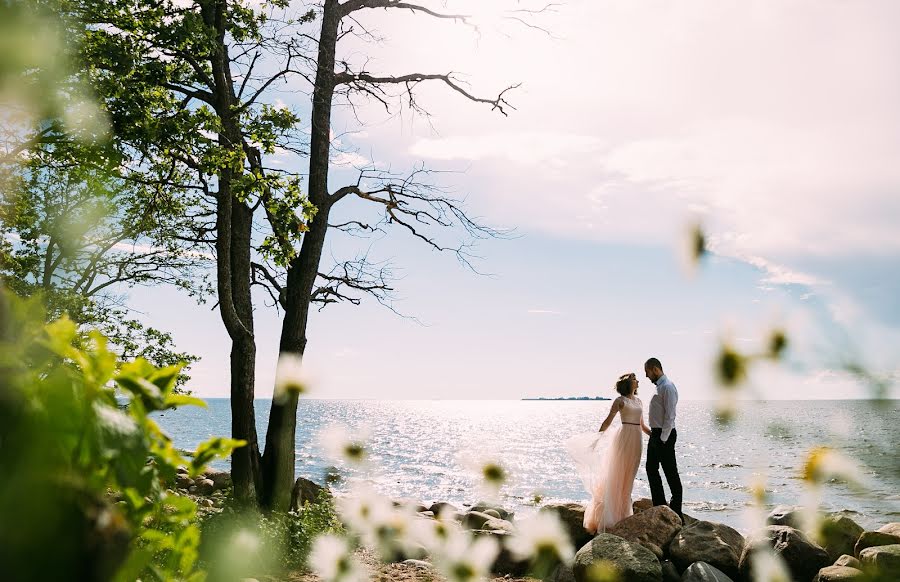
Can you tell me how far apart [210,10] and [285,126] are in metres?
1.78

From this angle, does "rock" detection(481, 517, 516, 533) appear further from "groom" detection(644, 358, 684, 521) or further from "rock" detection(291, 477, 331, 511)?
"rock" detection(291, 477, 331, 511)

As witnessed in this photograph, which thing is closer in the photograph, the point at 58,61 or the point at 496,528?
the point at 58,61

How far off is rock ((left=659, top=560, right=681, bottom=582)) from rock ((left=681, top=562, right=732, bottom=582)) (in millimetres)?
89

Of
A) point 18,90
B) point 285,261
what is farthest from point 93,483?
point 285,261

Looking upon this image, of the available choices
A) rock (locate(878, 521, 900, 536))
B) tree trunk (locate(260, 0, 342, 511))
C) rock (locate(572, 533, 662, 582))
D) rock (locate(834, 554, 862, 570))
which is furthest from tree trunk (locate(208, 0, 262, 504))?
rock (locate(878, 521, 900, 536))

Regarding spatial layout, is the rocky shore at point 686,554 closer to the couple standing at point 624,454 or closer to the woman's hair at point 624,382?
the couple standing at point 624,454

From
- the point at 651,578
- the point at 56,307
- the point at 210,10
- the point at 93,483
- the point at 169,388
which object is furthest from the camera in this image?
the point at 56,307

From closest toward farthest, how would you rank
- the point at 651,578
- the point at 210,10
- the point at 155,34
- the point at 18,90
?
the point at 18,90
the point at 651,578
the point at 155,34
the point at 210,10

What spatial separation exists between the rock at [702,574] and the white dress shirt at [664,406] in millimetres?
1916

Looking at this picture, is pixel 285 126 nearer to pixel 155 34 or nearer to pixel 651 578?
pixel 155 34

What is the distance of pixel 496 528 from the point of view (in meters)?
9.81

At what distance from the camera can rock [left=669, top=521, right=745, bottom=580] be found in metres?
7.90

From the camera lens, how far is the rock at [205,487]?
1634 cm

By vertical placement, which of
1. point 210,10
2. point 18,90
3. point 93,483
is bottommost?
point 93,483
